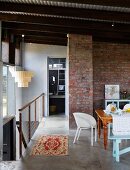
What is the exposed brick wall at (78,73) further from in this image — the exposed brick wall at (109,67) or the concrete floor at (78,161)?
the concrete floor at (78,161)

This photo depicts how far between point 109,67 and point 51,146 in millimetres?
4371

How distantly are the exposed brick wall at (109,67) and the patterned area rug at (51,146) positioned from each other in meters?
2.86

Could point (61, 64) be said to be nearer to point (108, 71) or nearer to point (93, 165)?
point (108, 71)

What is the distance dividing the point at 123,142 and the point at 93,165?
2079 mm

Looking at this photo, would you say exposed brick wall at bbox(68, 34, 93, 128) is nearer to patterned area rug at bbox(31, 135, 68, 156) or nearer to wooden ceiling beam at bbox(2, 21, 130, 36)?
wooden ceiling beam at bbox(2, 21, 130, 36)

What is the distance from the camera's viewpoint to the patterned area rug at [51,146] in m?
6.06

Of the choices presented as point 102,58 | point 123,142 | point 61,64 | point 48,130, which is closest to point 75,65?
point 102,58

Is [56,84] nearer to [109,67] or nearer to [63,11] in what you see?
[109,67]

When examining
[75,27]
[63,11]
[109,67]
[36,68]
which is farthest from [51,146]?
[36,68]

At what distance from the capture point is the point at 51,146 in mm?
6582

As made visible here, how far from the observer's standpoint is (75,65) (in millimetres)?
8664

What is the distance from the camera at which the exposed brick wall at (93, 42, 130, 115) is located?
32.1 ft

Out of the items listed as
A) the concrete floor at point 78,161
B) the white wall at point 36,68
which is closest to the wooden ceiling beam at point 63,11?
the concrete floor at point 78,161

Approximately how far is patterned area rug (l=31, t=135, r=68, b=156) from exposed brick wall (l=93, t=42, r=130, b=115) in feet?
9.39
